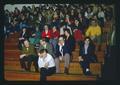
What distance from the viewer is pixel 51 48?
1060 centimetres

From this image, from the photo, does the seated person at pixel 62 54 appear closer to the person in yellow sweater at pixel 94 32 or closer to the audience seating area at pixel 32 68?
the audience seating area at pixel 32 68

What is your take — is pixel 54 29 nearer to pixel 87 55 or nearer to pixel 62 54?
pixel 62 54

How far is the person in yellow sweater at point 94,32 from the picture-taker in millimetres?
10594

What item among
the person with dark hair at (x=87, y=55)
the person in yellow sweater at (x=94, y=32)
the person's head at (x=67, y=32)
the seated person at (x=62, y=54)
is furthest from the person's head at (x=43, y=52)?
the person in yellow sweater at (x=94, y=32)

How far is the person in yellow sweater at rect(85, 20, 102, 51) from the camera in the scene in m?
10.6

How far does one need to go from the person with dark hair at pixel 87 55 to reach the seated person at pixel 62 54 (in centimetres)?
20

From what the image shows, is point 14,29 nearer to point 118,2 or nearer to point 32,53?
point 32,53

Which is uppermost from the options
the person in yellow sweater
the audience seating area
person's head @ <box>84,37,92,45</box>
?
the person in yellow sweater

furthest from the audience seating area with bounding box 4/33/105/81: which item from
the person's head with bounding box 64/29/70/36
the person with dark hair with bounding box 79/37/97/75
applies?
the person's head with bounding box 64/29/70/36

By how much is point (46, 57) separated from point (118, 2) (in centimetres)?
141

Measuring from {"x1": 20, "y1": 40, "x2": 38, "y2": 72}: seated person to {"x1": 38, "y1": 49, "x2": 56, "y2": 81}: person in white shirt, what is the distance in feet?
0.30

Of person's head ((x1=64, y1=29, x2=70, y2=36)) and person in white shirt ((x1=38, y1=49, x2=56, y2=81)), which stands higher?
person's head ((x1=64, y1=29, x2=70, y2=36))

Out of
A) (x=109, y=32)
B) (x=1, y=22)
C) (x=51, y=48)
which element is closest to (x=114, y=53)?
(x=109, y=32)

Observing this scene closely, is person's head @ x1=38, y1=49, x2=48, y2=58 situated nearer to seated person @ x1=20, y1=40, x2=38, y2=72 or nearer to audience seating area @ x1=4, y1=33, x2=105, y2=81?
seated person @ x1=20, y1=40, x2=38, y2=72
